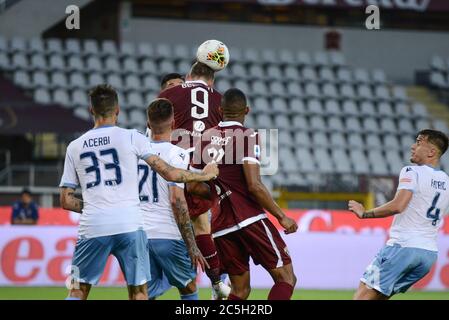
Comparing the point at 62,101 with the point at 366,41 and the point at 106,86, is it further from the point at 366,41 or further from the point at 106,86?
the point at 106,86

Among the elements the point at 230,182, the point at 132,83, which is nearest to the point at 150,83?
the point at 132,83

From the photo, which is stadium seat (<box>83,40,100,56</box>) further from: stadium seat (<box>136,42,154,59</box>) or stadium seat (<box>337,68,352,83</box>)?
stadium seat (<box>337,68,352,83</box>)

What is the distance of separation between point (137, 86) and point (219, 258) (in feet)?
57.3

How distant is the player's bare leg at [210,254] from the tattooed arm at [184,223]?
79 centimetres

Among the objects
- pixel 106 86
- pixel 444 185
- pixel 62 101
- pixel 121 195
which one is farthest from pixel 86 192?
pixel 62 101

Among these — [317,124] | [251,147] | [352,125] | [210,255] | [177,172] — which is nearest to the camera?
[177,172]

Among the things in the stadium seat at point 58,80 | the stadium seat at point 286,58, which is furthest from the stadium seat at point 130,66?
the stadium seat at point 286,58

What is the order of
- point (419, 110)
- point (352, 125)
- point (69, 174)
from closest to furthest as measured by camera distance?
point (69, 174) < point (352, 125) < point (419, 110)

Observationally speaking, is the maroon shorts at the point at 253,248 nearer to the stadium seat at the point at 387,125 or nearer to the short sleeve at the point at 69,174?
the short sleeve at the point at 69,174

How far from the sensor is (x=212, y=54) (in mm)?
10867

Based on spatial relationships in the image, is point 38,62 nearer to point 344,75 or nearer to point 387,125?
point 344,75

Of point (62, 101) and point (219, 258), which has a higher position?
point (62, 101)

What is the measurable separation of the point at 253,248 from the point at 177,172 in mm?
1094

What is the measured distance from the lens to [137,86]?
87.4ft
